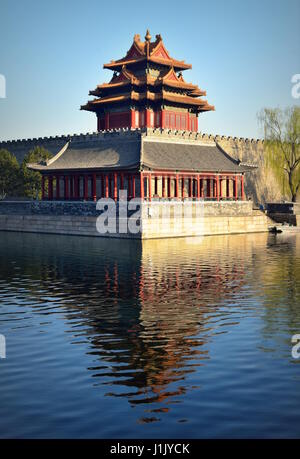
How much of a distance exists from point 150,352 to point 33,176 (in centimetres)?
4715

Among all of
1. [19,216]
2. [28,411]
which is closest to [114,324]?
[28,411]

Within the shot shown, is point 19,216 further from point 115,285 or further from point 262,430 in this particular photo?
point 262,430

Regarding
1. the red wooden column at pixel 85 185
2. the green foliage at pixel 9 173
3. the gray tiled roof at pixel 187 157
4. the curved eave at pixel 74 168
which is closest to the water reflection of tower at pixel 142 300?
the curved eave at pixel 74 168

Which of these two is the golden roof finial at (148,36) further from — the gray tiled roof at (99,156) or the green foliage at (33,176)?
the green foliage at (33,176)

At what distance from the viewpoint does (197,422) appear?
377 inches

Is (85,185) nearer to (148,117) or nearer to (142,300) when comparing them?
(148,117)

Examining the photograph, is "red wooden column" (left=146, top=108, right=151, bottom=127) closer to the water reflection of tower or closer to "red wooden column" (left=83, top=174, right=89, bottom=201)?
"red wooden column" (left=83, top=174, right=89, bottom=201)

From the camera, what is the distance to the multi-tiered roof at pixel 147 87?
57.4 meters

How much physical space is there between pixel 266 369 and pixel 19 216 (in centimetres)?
4501

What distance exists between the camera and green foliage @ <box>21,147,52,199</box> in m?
59.0

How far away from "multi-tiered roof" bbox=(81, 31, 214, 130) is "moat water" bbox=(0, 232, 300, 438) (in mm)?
31426

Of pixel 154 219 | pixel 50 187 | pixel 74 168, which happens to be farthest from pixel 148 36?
pixel 154 219

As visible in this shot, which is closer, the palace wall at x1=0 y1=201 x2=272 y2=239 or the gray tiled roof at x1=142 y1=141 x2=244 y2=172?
the palace wall at x1=0 y1=201 x2=272 y2=239

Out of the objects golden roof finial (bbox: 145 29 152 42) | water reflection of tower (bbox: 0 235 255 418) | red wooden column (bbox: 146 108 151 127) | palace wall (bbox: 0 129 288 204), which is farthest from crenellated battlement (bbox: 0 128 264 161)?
water reflection of tower (bbox: 0 235 255 418)
